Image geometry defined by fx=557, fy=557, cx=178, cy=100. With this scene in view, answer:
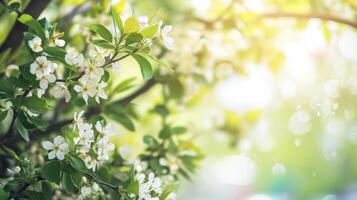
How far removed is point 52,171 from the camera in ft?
2.00

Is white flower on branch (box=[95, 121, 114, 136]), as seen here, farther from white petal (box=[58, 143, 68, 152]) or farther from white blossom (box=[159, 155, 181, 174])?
white blossom (box=[159, 155, 181, 174])

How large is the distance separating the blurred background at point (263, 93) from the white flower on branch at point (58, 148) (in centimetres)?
18

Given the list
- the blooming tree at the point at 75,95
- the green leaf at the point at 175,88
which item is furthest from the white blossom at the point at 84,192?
the green leaf at the point at 175,88

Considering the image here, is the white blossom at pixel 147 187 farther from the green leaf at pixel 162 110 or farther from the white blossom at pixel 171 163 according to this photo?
the green leaf at pixel 162 110

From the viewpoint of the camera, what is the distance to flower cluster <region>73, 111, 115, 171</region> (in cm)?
61

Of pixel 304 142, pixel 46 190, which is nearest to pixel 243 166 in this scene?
pixel 304 142

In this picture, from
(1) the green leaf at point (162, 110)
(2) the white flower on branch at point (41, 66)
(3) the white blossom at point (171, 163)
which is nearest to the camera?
(2) the white flower on branch at point (41, 66)

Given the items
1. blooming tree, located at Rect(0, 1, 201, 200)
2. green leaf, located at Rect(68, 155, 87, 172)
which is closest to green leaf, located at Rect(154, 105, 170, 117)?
blooming tree, located at Rect(0, 1, 201, 200)

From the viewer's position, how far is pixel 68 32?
2.99ft

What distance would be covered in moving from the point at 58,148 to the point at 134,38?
15 centimetres

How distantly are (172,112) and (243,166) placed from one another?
709mm

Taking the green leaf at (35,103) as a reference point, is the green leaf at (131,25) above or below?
above

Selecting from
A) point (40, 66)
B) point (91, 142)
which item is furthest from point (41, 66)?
point (91, 142)

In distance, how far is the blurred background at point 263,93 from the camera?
100cm
